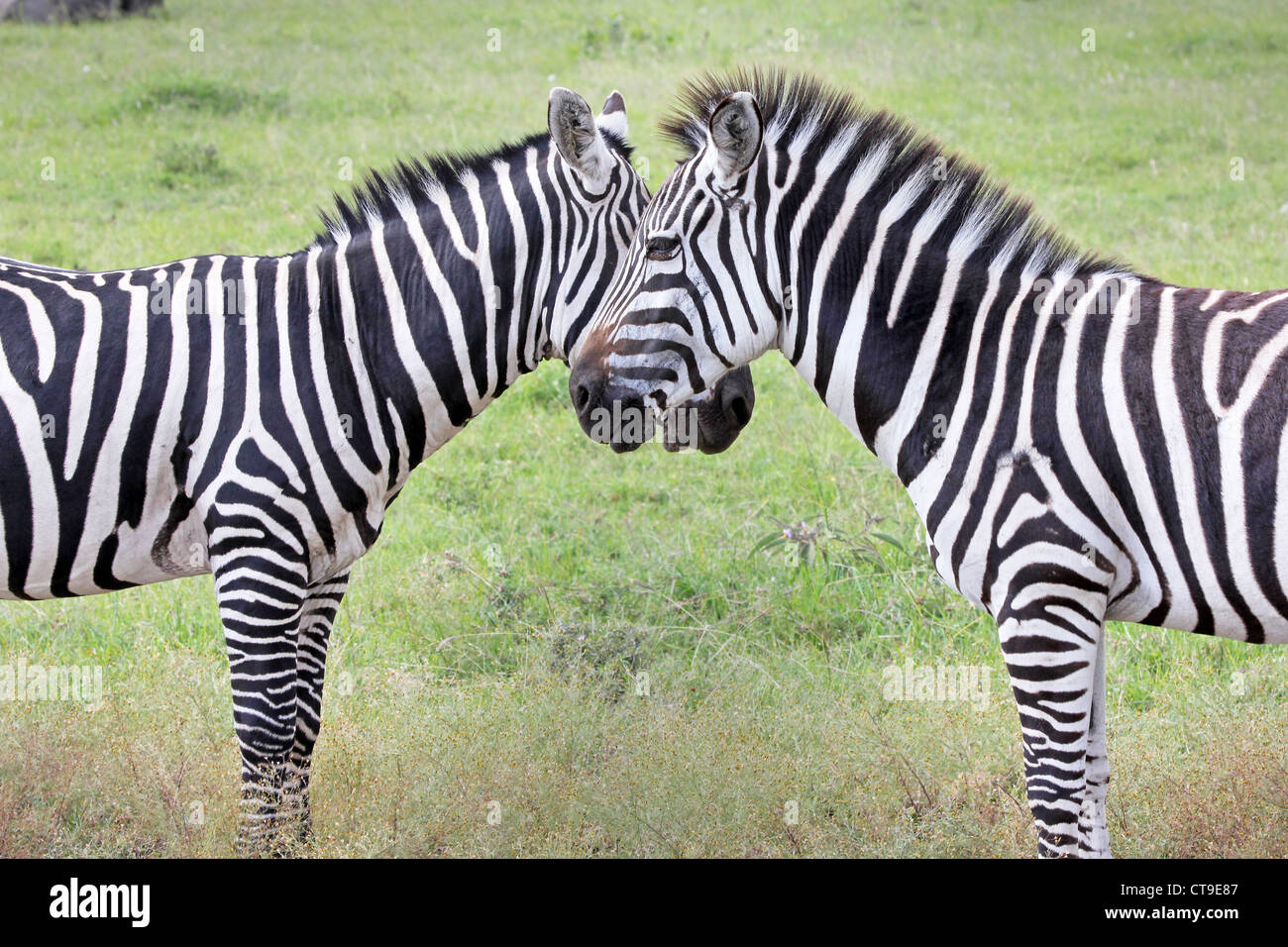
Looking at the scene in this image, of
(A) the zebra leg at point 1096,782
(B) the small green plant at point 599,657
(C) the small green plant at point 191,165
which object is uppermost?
(C) the small green plant at point 191,165

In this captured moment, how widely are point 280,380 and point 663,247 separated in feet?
4.94

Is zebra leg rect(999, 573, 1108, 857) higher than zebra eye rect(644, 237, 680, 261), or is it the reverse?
zebra eye rect(644, 237, 680, 261)

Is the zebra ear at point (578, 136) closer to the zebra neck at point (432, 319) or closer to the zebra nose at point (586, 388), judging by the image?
the zebra neck at point (432, 319)

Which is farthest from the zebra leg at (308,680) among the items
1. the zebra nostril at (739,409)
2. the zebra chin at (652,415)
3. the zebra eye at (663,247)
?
the zebra eye at (663,247)

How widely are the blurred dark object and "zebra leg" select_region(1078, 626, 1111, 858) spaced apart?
16.5m

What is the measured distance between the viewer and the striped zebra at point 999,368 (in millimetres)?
3912

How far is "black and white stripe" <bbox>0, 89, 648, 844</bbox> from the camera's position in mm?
4523

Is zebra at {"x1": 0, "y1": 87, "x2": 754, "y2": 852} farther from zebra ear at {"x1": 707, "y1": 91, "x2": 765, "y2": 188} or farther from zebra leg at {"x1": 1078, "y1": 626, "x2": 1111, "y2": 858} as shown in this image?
zebra leg at {"x1": 1078, "y1": 626, "x2": 1111, "y2": 858}

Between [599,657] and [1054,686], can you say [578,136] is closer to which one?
[1054,686]

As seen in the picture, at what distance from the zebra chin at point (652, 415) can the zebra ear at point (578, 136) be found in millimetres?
812

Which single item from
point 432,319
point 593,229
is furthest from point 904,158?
point 432,319

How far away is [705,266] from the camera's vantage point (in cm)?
439

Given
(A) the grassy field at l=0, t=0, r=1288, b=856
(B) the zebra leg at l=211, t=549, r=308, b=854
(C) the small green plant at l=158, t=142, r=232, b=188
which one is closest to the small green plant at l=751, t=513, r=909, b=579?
(A) the grassy field at l=0, t=0, r=1288, b=856

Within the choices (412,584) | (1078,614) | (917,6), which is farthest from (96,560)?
(917,6)
